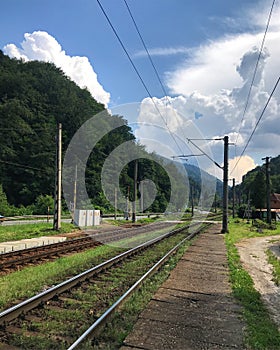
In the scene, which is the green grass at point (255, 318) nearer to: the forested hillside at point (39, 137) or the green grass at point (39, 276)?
the green grass at point (39, 276)

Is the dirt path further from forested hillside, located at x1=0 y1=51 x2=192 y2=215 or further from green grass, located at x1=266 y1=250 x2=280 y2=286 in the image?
forested hillside, located at x1=0 y1=51 x2=192 y2=215

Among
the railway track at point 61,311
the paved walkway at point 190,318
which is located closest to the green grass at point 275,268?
the paved walkway at point 190,318

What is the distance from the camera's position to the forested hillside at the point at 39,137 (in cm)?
5300

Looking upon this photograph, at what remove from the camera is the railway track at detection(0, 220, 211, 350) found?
499cm

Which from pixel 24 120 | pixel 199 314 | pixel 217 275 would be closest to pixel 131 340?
pixel 199 314

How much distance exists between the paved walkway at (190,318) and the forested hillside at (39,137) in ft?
112

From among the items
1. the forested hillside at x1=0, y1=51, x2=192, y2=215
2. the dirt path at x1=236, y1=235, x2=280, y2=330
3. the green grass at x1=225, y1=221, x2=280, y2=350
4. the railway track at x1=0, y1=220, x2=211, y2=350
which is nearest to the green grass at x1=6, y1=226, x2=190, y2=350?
the railway track at x1=0, y1=220, x2=211, y2=350

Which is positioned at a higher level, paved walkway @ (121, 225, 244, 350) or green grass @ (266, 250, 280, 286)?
paved walkway @ (121, 225, 244, 350)

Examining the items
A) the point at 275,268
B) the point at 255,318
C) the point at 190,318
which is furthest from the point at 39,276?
the point at 275,268

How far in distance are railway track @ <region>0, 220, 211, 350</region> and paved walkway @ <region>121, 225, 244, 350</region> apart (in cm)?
84

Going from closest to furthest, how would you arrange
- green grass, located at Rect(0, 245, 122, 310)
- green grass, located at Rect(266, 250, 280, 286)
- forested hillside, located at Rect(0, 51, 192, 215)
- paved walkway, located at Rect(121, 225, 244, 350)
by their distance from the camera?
paved walkway, located at Rect(121, 225, 244, 350) → green grass, located at Rect(0, 245, 122, 310) → green grass, located at Rect(266, 250, 280, 286) → forested hillside, located at Rect(0, 51, 192, 215)

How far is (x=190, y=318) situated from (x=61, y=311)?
2350mm

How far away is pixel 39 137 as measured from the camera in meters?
56.9

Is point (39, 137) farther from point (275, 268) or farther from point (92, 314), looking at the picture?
point (92, 314)
